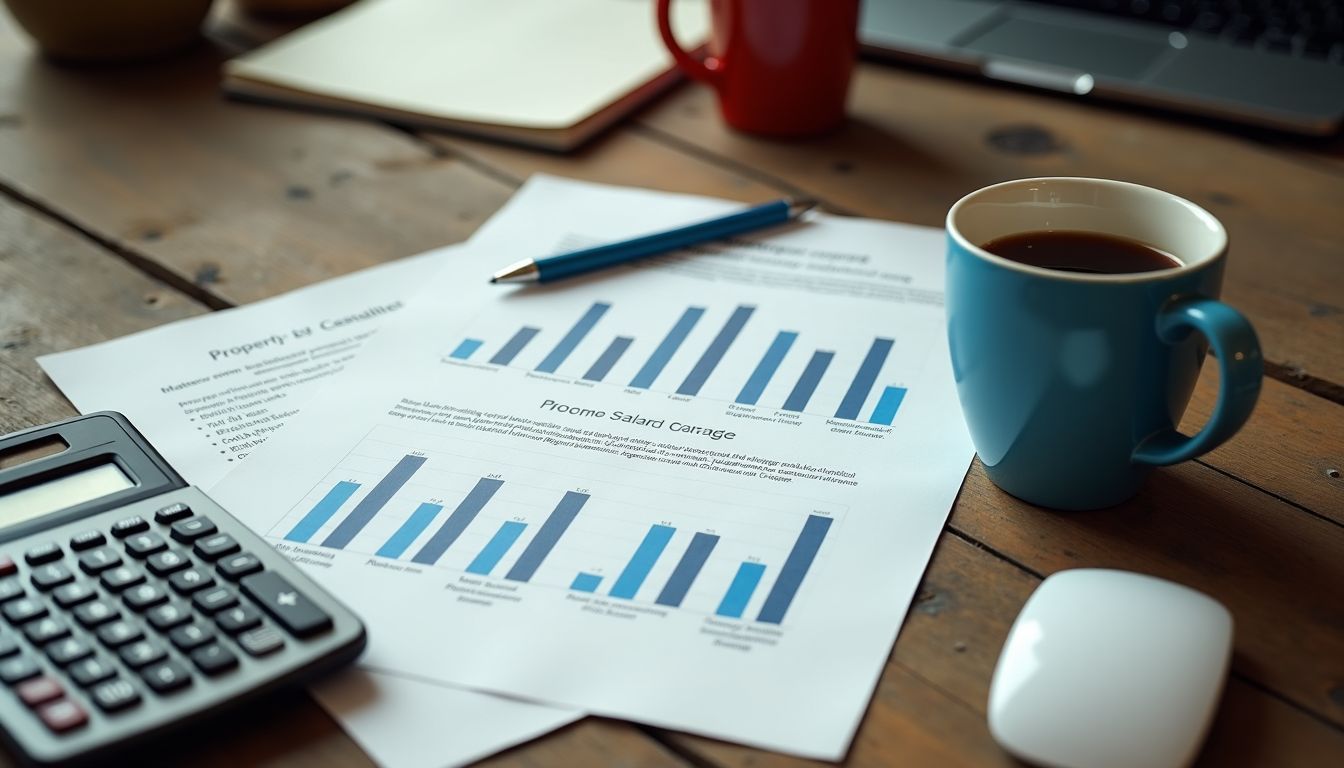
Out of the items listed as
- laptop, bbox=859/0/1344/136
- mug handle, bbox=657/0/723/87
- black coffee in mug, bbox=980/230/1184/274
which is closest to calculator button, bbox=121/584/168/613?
black coffee in mug, bbox=980/230/1184/274

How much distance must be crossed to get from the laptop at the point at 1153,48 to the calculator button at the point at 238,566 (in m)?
0.67

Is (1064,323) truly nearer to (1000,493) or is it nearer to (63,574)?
(1000,493)

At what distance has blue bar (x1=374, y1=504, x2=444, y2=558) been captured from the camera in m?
0.48

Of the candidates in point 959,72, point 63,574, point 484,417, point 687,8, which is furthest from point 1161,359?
point 687,8

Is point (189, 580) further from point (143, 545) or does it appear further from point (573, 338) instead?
point (573, 338)

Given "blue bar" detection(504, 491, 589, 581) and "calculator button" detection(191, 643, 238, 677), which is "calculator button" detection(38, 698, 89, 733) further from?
"blue bar" detection(504, 491, 589, 581)

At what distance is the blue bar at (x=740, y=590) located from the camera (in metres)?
0.44

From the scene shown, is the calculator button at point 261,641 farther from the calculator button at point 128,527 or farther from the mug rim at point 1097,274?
the mug rim at point 1097,274

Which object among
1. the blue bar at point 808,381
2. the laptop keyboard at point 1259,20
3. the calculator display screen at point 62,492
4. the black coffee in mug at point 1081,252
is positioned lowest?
the blue bar at point 808,381

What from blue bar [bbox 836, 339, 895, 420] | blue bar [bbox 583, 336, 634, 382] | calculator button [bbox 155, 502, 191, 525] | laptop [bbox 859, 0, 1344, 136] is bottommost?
blue bar [bbox 583, 336, 634, 382]

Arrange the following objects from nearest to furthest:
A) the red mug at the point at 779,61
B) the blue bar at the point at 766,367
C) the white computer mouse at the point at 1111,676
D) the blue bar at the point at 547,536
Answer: the white computer mouse at the point at 1111,676 → the blue bar at the point at 547,536 → the blue bar at the point at 766,367 → the red mug at the point at 779,61

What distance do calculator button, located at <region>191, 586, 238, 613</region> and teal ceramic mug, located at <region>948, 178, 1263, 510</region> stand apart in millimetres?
281

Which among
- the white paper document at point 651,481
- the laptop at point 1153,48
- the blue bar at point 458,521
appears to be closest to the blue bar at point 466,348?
the white paper document at point 651,481

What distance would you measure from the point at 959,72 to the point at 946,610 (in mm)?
587
